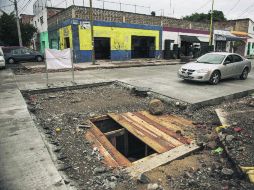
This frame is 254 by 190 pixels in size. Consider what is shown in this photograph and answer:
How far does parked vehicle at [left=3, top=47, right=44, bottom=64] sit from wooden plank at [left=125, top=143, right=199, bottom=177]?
869 inches

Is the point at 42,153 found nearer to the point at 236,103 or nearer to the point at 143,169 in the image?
the point at 143,169

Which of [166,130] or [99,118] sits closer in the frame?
[166,130]

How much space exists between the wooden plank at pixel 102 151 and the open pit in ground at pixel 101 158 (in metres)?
0.10

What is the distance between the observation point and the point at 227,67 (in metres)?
11.8

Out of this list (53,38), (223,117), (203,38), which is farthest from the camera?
(203,38)

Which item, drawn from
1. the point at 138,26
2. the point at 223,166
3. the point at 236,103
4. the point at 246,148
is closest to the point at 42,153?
the point at 223,166

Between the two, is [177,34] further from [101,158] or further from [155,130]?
[101,158]

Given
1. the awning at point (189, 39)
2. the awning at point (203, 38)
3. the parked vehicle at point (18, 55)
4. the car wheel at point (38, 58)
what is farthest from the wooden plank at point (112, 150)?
the awning at point (203, 38)

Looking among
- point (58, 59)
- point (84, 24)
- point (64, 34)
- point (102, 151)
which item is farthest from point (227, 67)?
point (64, 34)

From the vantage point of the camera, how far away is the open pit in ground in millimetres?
3873

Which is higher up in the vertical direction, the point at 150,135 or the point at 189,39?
the point at 189,39

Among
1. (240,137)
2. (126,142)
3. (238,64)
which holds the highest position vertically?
(238,64)

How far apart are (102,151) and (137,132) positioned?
1454mm

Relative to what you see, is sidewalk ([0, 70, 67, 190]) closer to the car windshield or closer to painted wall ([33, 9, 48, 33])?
the car windshield
